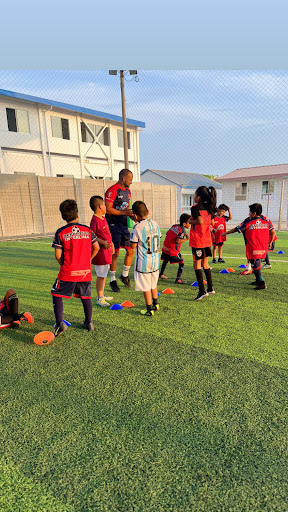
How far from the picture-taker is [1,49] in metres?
4.22

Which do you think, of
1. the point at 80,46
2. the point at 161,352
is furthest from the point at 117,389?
the point at 80,46

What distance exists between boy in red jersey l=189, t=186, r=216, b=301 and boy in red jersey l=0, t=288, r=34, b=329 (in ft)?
8.55

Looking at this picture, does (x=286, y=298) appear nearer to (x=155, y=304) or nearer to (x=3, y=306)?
(x=155, y=304)

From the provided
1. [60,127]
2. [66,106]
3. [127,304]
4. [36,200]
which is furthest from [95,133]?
[127,304]

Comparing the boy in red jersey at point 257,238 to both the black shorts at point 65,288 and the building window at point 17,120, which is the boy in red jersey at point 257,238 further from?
the building window at point 17,120

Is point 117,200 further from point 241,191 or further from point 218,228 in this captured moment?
point 241,191

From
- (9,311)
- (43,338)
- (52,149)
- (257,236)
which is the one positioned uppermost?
(52,149)

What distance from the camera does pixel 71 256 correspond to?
339cm

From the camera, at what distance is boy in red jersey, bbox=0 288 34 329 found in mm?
3768

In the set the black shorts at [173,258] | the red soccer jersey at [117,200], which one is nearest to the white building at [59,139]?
the red soccer jersey at [117,200]

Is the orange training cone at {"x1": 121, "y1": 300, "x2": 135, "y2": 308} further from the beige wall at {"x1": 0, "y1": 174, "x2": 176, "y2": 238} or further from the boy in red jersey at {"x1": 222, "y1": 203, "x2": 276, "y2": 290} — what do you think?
the beige wall at {"x1": 0, "y1": 174, "x2": 176, "y2": 238}

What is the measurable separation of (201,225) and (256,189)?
73.5 feet

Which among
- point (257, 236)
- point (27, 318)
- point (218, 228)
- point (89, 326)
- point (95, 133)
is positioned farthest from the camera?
point (95, 133)

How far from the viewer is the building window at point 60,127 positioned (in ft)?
67.2
